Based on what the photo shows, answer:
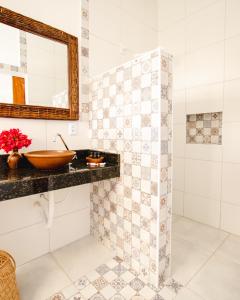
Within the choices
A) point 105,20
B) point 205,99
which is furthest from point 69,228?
point 105,20

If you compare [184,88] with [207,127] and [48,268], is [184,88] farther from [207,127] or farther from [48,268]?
[48,268]

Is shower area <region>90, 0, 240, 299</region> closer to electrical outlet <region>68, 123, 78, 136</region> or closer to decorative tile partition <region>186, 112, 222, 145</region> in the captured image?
decorative tile partition <region>186, 112, 222, 145</region>

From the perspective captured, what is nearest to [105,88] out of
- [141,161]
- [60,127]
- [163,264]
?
[60,127]

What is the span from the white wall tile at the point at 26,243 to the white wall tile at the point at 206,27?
2369 millimetres

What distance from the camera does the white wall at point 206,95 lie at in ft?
6.19

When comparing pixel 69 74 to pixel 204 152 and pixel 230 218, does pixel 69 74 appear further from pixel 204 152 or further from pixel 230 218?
pixel 230 218

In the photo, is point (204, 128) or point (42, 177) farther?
point (204, 128)

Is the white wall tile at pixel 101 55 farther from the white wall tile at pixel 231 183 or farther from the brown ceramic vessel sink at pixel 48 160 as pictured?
the white wall tile at pixel 231 183

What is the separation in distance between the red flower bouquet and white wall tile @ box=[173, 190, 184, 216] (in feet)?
5.92

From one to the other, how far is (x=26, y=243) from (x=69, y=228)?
1.23 feet

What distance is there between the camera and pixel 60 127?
1673 mm

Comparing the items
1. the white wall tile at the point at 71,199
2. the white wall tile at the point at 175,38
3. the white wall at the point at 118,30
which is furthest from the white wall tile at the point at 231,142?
the white wall tile at the point at 71,199

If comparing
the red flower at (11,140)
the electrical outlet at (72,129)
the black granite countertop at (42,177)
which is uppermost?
the electrical outlet at (72,129)

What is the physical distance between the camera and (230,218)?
1979mm
